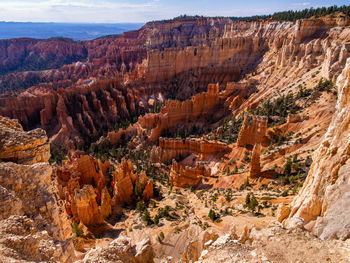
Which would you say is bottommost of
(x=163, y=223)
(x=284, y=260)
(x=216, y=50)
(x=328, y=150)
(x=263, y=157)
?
(x=163, y=223)

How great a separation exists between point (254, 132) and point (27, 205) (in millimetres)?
26397

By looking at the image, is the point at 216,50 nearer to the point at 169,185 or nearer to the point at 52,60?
the point at 169,185

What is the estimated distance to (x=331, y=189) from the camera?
862cm

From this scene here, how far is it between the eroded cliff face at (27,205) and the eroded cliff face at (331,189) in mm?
8970

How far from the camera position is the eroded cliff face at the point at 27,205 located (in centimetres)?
688

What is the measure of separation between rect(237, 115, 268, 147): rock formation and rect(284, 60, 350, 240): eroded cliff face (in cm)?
1905

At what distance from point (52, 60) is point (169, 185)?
415ft

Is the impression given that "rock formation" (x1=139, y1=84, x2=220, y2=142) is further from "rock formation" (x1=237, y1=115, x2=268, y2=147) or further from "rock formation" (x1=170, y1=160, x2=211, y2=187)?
"rock formation" (x1=237, y1=115, x2=268, y2=147)

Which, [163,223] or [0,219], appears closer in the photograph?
[0,219]

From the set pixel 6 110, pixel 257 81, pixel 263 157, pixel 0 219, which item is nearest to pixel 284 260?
pixel 0 219

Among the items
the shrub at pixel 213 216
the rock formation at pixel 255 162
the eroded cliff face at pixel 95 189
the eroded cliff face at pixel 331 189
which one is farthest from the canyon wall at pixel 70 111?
the eroded cliff face at pixel 331 189

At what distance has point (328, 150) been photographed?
9688 millimetres

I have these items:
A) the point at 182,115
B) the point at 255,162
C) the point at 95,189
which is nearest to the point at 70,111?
the point at 182,115

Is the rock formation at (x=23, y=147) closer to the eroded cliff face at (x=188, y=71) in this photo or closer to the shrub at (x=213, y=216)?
the shrub at (x=213, y=216)
